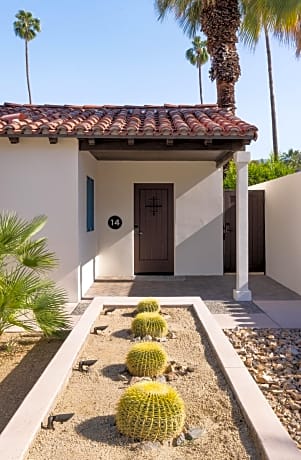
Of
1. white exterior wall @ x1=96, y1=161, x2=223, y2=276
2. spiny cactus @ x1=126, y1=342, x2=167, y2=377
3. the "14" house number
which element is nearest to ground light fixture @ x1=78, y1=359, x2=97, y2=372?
spiny cactus @ x1=126, y1=342, x2=167, y2=377

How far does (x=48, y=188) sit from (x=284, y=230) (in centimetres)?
627

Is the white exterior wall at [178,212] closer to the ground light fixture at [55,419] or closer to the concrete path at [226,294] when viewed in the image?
the concrete path at [226,294]

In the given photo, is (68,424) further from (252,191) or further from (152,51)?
(152,51)

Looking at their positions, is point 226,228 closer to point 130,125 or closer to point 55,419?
point 130,125

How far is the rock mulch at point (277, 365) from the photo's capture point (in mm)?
4711

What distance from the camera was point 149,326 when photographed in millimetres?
6051

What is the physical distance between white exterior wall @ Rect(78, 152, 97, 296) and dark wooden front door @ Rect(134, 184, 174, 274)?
5.07ft

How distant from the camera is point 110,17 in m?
18.0

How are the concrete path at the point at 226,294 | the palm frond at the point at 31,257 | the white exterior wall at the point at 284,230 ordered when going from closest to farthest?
the palm frond at the point at 31,257, the concrete path at the point at 226,294, the white exterior wall at the point at 284,230

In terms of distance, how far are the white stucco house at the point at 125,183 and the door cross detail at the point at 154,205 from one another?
3cm

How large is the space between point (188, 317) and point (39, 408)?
12.8 feet

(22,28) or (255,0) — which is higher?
(22,28)

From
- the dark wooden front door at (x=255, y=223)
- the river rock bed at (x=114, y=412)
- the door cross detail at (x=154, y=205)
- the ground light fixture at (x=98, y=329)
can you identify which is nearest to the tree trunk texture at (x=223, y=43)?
the dark wooden front door at (x=255, y=223)

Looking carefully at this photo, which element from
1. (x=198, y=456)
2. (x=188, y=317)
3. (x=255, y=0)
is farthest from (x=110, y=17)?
(x=198, y=456)
